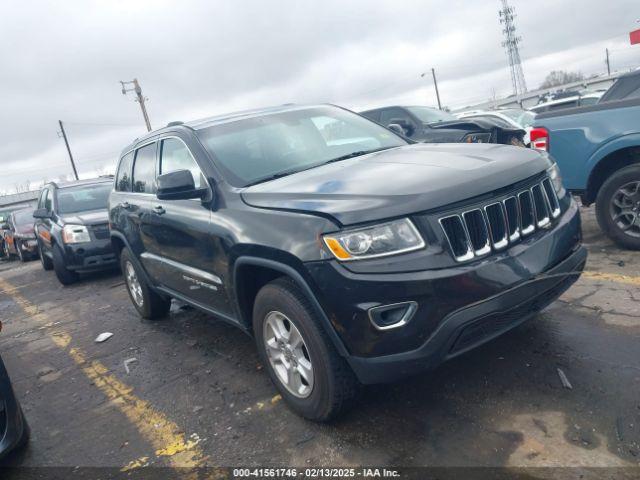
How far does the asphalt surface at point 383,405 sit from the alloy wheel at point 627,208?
0.26 metres

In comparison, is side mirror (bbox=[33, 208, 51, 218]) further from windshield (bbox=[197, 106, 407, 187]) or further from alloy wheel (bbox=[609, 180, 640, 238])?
alloy wheel (bbox=[609, 180, 640, 238])

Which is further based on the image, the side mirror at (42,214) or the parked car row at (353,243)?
the side mirror at (42,214)

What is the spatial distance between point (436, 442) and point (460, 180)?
135cm

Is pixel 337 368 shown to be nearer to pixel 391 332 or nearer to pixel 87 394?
pixel 391 332

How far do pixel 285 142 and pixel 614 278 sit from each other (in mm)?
3028

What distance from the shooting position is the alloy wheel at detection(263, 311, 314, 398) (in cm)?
296

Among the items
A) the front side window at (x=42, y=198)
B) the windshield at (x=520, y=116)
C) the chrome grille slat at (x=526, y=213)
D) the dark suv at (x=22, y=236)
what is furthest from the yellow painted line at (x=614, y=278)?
the dark suv at (x=22, y=236)

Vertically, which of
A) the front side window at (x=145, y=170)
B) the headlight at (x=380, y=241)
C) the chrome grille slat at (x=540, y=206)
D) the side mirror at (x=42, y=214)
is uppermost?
the front side window at (x=145, y=170)

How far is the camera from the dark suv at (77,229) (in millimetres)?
8508

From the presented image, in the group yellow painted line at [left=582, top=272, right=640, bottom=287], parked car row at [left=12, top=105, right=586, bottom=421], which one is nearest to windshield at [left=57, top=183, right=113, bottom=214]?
parked car row at [left=12, top=105, right=586, bottom=421]

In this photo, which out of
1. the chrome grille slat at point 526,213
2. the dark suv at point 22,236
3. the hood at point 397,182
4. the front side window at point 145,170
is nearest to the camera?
the hood at point 397,182

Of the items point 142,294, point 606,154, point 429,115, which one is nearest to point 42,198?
point 142,294

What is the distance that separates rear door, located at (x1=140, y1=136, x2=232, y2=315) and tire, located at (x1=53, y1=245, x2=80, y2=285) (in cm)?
475

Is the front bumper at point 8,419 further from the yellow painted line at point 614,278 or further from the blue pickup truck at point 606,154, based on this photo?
the blue pickup truck at point 606,154
